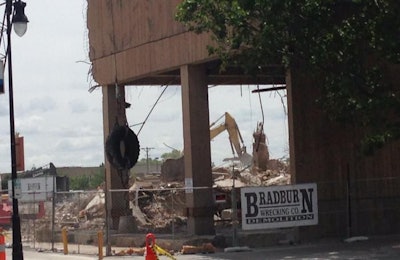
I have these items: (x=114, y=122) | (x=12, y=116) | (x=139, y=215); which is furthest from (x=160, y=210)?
(x=12, y=116)

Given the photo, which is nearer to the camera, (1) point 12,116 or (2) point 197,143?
(1) point 12,116

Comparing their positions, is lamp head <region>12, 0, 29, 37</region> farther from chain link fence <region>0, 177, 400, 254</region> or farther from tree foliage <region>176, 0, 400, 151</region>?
chain link fence <region>0, 177, 400, 254</region>

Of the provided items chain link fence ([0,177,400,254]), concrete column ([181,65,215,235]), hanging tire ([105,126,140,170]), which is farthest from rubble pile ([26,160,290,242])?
concrete column ([181,65,215,235])

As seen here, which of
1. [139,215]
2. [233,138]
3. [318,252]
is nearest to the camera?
[318,252]

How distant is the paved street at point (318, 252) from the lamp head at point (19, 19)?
24.0 ft

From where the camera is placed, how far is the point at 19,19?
2198 centimetres

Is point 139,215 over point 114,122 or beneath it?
beneath

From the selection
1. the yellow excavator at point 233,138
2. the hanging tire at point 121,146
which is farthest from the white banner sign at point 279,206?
the yellow excavator at point 233,138

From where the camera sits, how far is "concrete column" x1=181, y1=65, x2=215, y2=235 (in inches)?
1192

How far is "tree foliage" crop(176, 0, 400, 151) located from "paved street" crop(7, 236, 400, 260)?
341 cm

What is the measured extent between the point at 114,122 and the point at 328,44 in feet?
47.5

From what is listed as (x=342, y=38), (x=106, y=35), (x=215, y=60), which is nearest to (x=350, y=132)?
(x=215, y=60)

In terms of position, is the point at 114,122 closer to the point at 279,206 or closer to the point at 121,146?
the point at 121,146

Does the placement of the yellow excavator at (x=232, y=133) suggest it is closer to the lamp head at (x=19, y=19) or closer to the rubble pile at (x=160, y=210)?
the rubble pile at (x=160, y=210)
